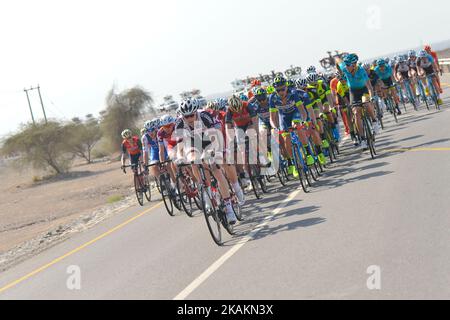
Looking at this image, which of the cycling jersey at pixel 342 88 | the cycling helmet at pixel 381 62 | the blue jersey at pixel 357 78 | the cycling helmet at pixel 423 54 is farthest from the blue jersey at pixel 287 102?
the cycling helmet at pixel 423 54

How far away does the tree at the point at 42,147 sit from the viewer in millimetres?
53875

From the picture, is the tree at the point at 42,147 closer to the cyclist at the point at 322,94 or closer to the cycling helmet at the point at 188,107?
the cyclist at the point at 322,94

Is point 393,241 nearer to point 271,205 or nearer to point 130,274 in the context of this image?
point 130,274

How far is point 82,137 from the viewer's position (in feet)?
214

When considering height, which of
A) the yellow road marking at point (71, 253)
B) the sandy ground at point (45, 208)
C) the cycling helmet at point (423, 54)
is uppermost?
the cycling helmet at point (423, 54)

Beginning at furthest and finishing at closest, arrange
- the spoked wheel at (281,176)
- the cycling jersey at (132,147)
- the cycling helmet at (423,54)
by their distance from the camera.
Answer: the cycling helmet at (423,54), the cycling jersey at (132,147), the spoked wheel at (281,176)

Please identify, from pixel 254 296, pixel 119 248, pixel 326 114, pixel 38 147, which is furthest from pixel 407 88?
pixel 38 147

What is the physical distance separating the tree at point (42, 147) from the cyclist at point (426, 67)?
1455 inches

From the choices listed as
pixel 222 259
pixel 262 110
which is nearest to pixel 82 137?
pixel 262 110

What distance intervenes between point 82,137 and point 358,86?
53.3m

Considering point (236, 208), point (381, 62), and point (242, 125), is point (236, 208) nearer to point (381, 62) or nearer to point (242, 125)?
point (242, 125)

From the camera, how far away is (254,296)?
673cm

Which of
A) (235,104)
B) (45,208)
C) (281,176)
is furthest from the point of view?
(45,208)

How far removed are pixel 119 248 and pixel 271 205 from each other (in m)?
3.00
